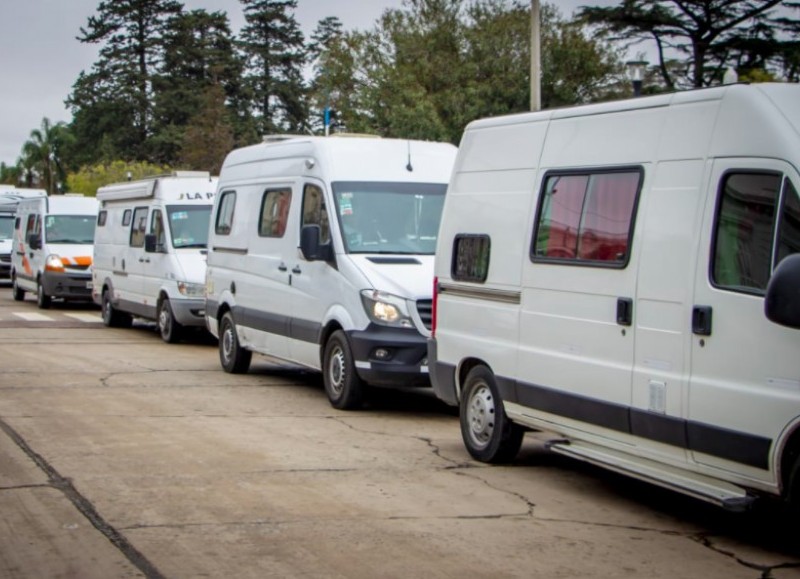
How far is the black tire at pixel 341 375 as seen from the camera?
12.5 m

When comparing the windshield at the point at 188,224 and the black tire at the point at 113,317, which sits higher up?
the windshield at the point at 188,224

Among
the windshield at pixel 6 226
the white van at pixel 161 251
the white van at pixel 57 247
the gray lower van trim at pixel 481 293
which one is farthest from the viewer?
the windshield at pixel 6 226

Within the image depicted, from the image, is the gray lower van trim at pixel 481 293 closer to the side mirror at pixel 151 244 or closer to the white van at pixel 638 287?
the white van at pixel 638 287

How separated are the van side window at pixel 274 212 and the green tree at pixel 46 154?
97.0m

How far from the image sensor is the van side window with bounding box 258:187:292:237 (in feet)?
46.6

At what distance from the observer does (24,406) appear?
12.6 meters

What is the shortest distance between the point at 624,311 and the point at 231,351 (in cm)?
874

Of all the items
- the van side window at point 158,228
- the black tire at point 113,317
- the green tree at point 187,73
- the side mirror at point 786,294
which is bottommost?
the black tire at point 113,317

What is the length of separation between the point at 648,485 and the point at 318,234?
4893mm

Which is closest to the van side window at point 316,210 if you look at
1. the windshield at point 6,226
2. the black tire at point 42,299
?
the black tire at point 42,299

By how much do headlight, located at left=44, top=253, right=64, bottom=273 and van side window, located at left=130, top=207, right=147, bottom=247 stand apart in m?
6.01

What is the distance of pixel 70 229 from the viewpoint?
29016 mm

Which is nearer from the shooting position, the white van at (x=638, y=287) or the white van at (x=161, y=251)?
the white van at (x=638, y=287)

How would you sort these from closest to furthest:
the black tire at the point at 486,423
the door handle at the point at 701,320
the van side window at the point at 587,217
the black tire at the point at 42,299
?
the door handle at the point at 701,320, the van side window at the point at 587,217, the black tire at the point at 486,423, the black tire at the point at 42,299
